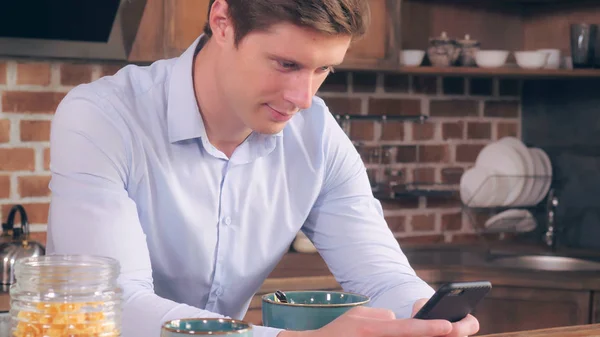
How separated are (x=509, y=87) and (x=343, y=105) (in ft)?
2.39

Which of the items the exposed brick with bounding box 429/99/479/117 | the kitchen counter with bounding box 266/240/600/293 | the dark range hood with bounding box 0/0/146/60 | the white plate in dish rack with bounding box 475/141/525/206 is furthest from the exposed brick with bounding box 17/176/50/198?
the white plate in dish rack with bounding box 475/141/525/206

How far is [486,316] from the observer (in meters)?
2.85

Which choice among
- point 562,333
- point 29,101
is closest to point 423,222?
point 29,101

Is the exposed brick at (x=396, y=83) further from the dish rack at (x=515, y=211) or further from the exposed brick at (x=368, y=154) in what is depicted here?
the dish rack at (x=515, y=211)

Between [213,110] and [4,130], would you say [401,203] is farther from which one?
[213,110]

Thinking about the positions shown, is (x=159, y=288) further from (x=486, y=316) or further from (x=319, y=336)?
(x=486, y=316)

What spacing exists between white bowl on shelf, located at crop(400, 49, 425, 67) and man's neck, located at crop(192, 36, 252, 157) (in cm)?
147

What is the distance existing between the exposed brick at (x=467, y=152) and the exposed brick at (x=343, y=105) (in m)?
0.46

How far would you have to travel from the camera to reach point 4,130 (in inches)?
107

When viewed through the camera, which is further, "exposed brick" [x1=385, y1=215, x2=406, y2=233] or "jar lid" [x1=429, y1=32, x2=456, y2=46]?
"exposed brick" [x1=385, y1=215, x2=406, y2=233]

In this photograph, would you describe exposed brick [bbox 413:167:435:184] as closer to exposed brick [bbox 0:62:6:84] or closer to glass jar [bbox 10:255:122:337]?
exposed brick [bbox 0:62:6:84]

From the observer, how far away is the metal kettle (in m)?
2.38

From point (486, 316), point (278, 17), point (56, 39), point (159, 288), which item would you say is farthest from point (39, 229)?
point (278, 17)

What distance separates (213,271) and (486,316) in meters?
1.33
